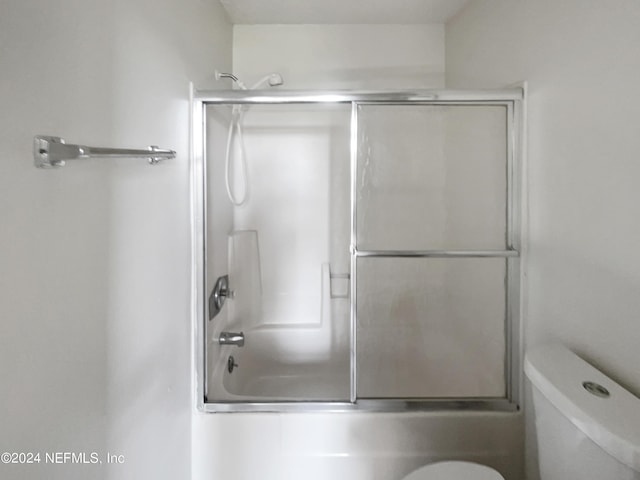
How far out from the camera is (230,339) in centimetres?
188

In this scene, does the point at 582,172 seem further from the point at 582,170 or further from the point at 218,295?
the point at 218,295

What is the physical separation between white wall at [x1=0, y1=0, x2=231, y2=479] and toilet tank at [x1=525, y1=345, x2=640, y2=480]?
3.71 ft

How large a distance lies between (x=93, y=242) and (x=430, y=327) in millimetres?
1470

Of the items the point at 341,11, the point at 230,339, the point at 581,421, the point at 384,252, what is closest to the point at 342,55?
the point at 341,11

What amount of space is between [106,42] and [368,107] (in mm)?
1008

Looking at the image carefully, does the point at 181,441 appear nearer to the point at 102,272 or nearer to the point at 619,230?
the point at 102,272

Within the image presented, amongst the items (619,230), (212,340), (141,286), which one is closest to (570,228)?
(619,230)

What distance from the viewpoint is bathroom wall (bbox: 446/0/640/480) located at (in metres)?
1.00

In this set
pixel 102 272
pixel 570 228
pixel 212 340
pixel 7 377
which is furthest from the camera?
pixel 212 340

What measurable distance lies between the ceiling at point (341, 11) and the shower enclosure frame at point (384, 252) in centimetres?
79

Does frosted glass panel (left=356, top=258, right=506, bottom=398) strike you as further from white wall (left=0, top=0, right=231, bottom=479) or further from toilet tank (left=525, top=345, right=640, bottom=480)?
white wall (left=0, top=0, right=231, bottom=479)

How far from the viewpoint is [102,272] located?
2.86 ft

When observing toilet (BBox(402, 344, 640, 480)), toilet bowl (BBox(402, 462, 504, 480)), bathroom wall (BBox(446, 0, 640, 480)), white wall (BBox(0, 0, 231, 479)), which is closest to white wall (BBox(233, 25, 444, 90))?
bathroom wall (BBox(446, 0, 640, 480))

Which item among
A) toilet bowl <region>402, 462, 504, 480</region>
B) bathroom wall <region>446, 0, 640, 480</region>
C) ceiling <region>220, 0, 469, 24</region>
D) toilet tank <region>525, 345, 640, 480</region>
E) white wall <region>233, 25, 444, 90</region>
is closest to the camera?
toilet tank <region>525, 345, 640, 480</region>
